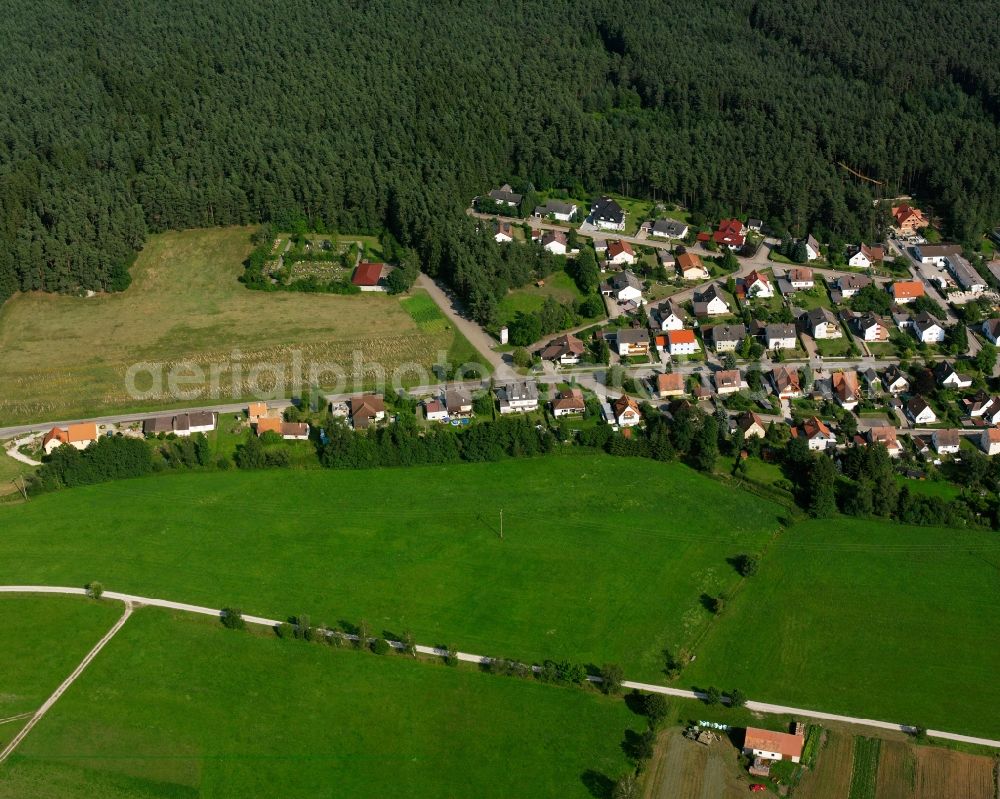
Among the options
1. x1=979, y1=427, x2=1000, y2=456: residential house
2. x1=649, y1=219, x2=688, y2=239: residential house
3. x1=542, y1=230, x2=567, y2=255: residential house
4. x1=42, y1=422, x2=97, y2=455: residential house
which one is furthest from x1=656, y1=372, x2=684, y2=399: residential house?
x1=42, y1=422, x2=97, y2=455: residential house

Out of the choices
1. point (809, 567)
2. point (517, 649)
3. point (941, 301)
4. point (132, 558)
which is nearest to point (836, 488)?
A: point (809, 567)

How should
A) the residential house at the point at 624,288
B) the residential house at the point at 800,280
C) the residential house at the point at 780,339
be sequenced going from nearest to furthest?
the residential house at the point at 780,339 → the residential house at the point at 624,288 → the residential house at the point at 800,280

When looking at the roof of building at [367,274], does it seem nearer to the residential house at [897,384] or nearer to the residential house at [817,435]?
the residential house at [817,435]

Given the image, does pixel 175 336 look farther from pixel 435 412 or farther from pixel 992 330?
pixel 992 330

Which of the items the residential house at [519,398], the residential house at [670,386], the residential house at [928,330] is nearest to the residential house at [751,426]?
the residential house at [670,386]

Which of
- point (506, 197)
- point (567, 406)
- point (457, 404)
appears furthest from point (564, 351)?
point (506, 197)

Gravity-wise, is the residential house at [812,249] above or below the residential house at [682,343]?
above

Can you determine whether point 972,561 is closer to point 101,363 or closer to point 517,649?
point 517,649
